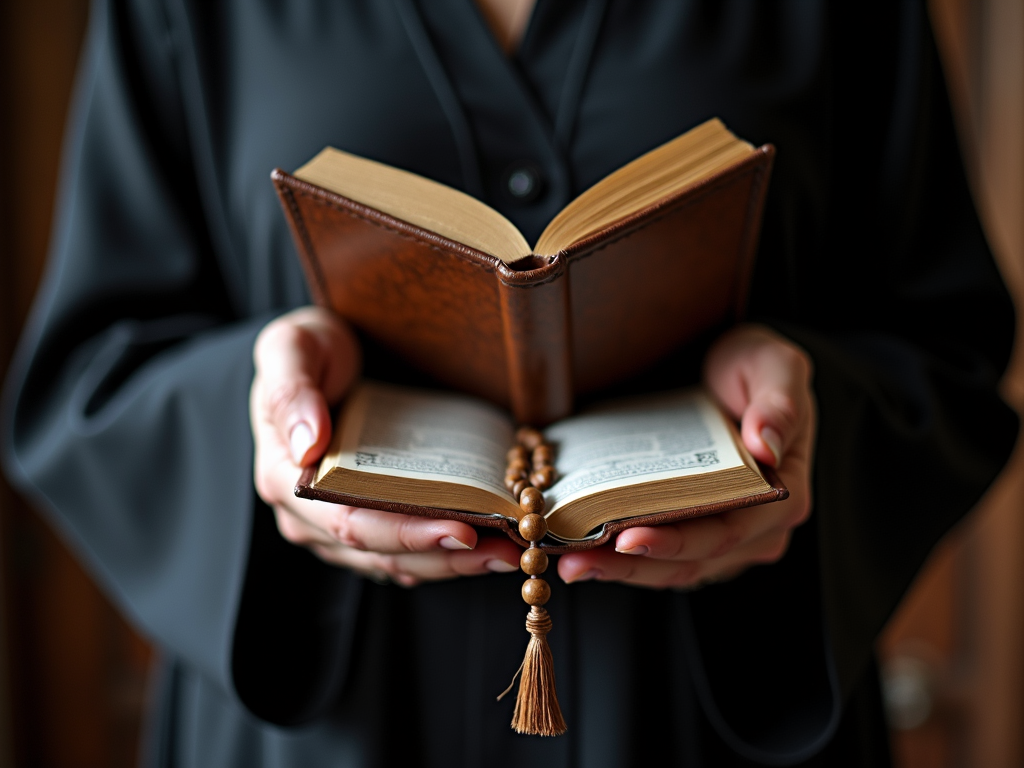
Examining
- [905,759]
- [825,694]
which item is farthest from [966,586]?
[825,694]

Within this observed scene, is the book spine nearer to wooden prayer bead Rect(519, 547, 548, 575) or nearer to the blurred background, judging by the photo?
wooden prayer bead Rect(519, 547, 548, 575)

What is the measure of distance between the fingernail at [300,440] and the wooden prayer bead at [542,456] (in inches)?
7.0

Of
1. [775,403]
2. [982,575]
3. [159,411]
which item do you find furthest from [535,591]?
[982,575]

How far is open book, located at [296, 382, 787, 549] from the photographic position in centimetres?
52

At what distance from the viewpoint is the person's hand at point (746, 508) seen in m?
0.54

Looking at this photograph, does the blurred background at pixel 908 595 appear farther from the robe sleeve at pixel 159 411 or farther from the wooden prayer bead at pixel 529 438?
the wooden prayer bead at pixel 529 438

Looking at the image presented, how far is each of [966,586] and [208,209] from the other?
173 cm

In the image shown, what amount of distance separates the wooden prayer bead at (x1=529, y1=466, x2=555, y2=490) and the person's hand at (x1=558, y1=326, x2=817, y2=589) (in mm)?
54

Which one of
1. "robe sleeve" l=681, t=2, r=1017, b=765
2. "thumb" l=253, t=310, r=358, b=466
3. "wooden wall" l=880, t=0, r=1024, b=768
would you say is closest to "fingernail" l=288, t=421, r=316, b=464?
"thumb" l=253, t=310, r=358, b=466

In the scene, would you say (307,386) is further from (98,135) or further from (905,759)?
(905,759)

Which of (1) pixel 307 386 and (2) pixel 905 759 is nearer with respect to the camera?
(1) pixel 307 386

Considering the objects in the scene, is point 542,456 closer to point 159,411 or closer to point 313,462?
point 313,462

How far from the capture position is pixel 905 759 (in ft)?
5.97

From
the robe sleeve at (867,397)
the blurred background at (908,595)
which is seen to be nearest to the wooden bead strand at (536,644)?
the robe sleeve at (867,397)
